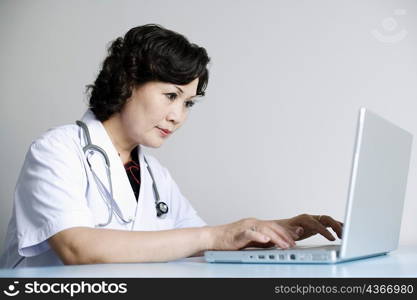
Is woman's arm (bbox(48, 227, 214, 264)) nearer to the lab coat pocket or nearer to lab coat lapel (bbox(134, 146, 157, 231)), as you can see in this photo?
lab coat lapel (bbox(134, 146, 157, 231))

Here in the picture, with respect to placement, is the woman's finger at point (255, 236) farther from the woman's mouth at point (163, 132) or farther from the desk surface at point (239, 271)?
the woman's mouth at point (163, 132)

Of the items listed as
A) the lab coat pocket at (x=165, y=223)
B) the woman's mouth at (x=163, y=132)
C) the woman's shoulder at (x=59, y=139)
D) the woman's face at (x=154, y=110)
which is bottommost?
the lab coat pocket at (x=165, y=223)

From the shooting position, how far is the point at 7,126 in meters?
2.56

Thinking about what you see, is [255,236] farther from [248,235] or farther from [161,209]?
[161,209]

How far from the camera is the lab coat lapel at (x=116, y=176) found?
62.1 inches

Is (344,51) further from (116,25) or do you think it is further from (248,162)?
(116,25)

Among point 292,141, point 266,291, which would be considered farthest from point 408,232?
point 266,291

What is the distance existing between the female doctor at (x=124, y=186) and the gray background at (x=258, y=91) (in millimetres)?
553

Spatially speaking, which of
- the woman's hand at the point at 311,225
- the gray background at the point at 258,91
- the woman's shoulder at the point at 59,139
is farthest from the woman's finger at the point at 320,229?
the gray background at the point at 258,91

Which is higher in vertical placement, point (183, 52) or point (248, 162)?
point (183, 52)

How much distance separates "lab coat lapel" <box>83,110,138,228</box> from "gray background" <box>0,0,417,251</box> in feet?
2.78

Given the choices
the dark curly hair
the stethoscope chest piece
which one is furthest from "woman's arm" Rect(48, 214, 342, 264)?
the dark curly hair

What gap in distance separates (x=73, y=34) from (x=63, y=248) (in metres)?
1.56

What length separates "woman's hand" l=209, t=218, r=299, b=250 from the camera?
120cm
